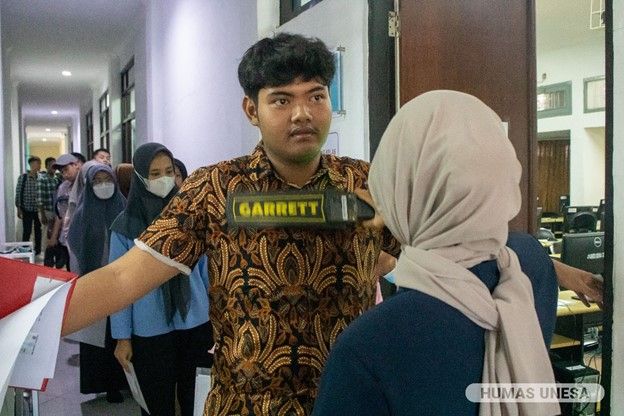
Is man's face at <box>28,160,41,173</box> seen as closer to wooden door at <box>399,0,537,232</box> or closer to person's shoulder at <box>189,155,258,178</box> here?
wooden door at <box>399,0,537,232</box>

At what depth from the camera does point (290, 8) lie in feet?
9.34

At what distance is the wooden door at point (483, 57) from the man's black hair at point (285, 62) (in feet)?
3.23

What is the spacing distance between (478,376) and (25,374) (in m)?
0.70

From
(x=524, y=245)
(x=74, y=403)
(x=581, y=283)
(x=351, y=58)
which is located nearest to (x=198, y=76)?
(x=351, y=58)

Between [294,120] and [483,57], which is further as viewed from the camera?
[483,57]

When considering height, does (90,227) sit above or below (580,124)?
below

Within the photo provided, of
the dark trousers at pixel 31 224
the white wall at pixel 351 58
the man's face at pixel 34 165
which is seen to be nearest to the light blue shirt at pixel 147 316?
the white wall at pixel 351 58

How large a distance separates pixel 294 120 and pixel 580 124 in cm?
692

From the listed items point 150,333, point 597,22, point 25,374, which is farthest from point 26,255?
point 597,22

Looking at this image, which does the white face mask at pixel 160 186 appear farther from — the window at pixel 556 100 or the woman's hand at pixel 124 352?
the window at pixel 556 100

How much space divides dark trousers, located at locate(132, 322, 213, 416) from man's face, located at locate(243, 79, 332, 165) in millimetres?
1265

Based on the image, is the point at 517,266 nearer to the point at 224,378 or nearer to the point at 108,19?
the point at 224,378

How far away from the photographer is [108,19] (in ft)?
21.7

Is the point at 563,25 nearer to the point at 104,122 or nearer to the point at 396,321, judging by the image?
the point at 396,321
